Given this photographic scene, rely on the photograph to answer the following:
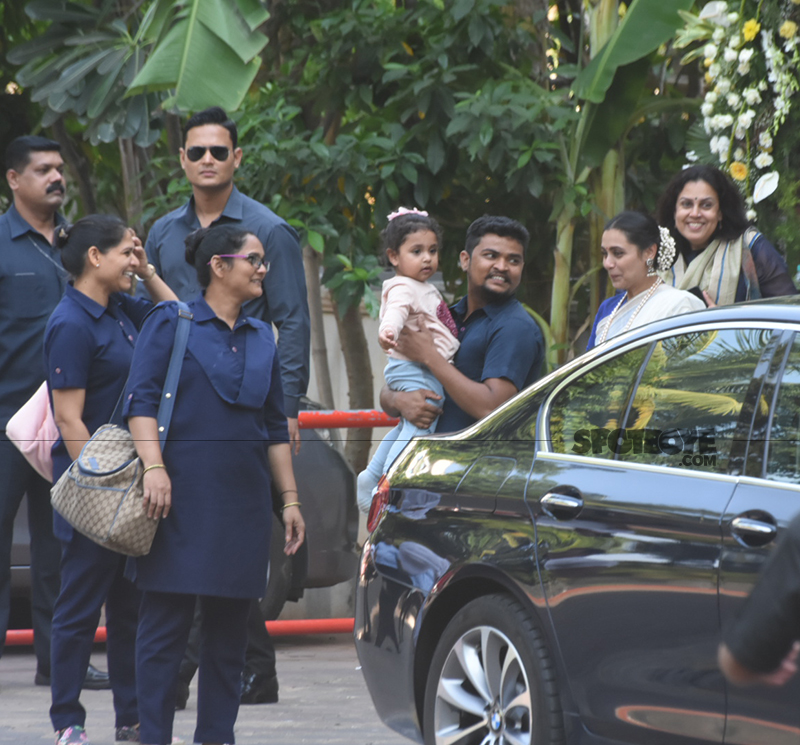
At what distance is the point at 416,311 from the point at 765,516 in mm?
2326

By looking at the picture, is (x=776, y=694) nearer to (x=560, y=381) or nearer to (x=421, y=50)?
(x=560, y=381)

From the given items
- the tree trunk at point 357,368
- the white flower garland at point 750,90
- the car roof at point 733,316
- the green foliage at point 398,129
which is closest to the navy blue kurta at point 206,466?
the car roof at point 733,316

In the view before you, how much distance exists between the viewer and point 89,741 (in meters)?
4.88

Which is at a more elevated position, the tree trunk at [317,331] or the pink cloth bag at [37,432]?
the tree trunk at [317,331]

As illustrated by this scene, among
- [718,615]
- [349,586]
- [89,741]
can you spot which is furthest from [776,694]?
[349,586]

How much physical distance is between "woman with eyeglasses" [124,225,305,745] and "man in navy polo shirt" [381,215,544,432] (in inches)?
33.1

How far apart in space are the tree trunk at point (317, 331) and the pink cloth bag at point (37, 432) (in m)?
4.53

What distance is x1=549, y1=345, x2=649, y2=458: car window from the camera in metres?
3.64

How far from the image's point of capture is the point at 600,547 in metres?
3.41

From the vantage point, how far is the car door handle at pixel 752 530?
300cm

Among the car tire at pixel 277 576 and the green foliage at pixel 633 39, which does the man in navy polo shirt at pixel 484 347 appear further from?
the green foliage at pixel 633 39

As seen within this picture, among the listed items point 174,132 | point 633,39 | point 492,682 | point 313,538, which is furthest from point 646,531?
point 174,132

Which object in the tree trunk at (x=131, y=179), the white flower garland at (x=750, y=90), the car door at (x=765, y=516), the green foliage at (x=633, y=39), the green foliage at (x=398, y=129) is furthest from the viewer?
the tree trunk at (x=131, y=179)

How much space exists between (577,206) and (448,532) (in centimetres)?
399
